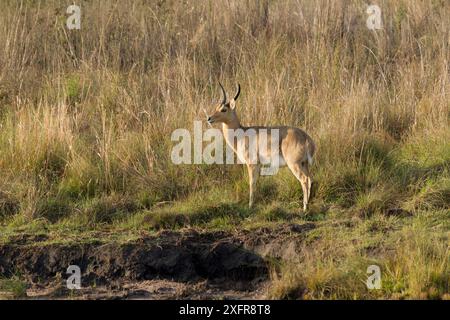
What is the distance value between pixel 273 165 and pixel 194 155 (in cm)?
97

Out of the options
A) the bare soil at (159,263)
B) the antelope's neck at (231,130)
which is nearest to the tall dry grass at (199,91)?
the antelope's neck at (231,130)

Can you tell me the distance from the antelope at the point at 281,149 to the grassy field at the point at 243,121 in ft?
0.86

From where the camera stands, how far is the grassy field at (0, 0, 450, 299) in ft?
26.2

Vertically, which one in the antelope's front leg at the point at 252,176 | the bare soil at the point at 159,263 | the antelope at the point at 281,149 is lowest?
the bare soil at the point at 159,263

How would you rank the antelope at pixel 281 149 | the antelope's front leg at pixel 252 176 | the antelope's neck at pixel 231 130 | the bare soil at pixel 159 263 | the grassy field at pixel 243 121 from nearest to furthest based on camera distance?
the bare soil at pixel 159 263 < the grassy field at pixel 243 121 < the antelope at pixel 281 149 < the antelope's front leg at pixel 252 176 < the antelope's neck at pixel 231 130

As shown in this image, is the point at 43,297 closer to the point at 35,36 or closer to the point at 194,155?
the point at 194,155

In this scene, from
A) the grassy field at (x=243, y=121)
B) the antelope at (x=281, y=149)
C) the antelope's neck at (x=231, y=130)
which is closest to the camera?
the grassy field at (x=243, y=121)

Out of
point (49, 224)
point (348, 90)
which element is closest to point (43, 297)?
point (49, 224)

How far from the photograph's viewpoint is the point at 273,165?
8.79 m

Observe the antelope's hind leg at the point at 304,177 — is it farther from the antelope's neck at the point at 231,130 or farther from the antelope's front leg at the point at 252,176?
the antelope's neck at the point at 231,130

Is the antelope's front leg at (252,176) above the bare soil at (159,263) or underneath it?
above

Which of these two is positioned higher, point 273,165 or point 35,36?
point 35,36

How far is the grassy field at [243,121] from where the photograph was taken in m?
7.99
